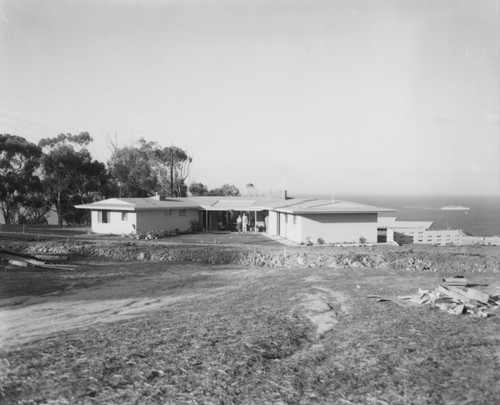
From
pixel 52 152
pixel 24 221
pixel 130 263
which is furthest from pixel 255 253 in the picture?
pixel 24 221

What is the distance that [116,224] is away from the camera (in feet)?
101

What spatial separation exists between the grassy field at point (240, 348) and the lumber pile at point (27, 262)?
4.58m

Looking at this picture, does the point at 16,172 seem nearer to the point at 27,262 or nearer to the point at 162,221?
the point at 162,221

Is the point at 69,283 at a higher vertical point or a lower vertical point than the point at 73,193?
lower

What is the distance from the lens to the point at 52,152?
44.6m

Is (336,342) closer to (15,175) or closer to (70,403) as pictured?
(70,403)

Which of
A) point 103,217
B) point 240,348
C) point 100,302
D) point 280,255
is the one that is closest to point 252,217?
point 103,217

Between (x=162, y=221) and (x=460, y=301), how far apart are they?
23.7 m

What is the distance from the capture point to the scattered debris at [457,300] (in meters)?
10.7

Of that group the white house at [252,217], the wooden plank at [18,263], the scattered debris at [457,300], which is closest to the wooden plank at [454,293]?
the scattered debris at [457,300]

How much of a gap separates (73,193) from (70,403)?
44665 mm

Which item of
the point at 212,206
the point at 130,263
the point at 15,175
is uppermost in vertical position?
the point at 15,175

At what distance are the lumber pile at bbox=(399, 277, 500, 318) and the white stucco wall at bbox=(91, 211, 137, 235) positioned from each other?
71.1ft

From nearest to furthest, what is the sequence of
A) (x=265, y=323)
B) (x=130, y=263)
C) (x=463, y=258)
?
(x=265, y=323), (x=463, y=258), (x=130, y=263)
